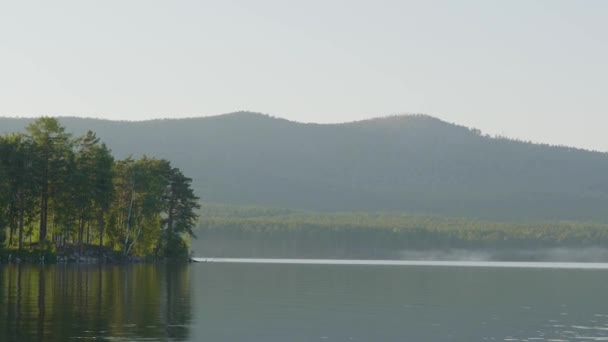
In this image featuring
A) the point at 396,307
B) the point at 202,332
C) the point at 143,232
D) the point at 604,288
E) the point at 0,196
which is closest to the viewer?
the point at 202,332

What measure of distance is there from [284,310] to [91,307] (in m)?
9.83

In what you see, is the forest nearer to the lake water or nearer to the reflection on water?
the lake water

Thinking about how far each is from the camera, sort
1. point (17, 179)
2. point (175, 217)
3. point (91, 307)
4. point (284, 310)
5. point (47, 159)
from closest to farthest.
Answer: point (91, 307)
point (284, 310)
point (17, 179)
point (47, 159)
point (175, 217)

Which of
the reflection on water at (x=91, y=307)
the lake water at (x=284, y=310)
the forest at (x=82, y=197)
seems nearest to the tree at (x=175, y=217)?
the forest at (x=82, y=197)

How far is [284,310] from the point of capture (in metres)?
56.4

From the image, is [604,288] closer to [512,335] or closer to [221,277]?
[221,277]

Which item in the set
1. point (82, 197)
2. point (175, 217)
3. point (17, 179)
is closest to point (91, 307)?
point (17, 179)

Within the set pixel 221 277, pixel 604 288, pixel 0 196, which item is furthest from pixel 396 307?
pixel 0 196

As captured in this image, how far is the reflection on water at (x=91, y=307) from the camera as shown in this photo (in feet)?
138

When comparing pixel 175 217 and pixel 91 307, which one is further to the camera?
pixel 175 217

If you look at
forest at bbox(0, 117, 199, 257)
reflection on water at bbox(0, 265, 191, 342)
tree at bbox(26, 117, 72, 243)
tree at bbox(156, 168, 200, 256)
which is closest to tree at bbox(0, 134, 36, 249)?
forest at bbox(0, 117, 199, 257)

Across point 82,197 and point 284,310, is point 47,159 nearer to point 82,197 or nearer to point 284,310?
point 82,197

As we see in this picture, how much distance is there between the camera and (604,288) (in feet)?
279

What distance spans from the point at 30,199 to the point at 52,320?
70720mm
